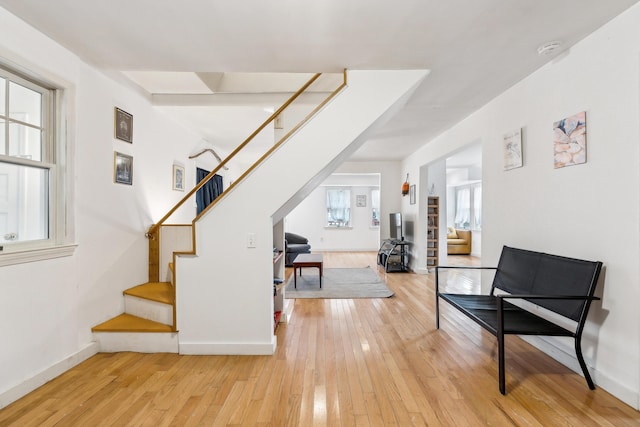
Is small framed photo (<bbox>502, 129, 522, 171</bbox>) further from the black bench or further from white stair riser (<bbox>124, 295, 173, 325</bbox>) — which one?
white stair riser (<bbox>124, 295, 173, 325</bbox>)

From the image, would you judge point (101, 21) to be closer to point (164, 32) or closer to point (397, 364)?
point (164, 32)

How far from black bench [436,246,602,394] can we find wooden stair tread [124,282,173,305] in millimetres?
2667

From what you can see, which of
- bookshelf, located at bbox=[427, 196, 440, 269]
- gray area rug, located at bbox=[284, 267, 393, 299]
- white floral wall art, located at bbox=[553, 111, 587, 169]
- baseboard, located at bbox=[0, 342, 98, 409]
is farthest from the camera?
bookshelf, located at bbox=[427, 196, 440, 269]

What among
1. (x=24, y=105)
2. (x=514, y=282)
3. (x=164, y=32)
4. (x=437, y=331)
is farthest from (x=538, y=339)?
(x=24, y=105)

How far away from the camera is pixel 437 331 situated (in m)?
3.08

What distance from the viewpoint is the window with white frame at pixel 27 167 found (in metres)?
1.96

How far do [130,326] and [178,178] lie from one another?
7.14 feet

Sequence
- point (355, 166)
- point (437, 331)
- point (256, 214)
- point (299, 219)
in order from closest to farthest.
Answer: point (256, 214)
point (437, 331)
point (355, 166)
point (299, 219)

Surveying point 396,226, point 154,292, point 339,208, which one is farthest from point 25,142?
point 339,208

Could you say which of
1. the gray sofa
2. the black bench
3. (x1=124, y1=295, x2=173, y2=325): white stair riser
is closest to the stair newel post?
(x1=124, y1=295, x2=173, y2=325): white stair riser

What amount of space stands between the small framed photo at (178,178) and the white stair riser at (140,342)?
6.79ft

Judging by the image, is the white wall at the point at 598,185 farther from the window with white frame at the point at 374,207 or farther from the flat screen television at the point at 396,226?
the window with white frame at the point at 374,207

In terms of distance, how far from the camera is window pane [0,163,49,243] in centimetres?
196

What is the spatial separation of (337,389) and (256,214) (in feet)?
4.95
